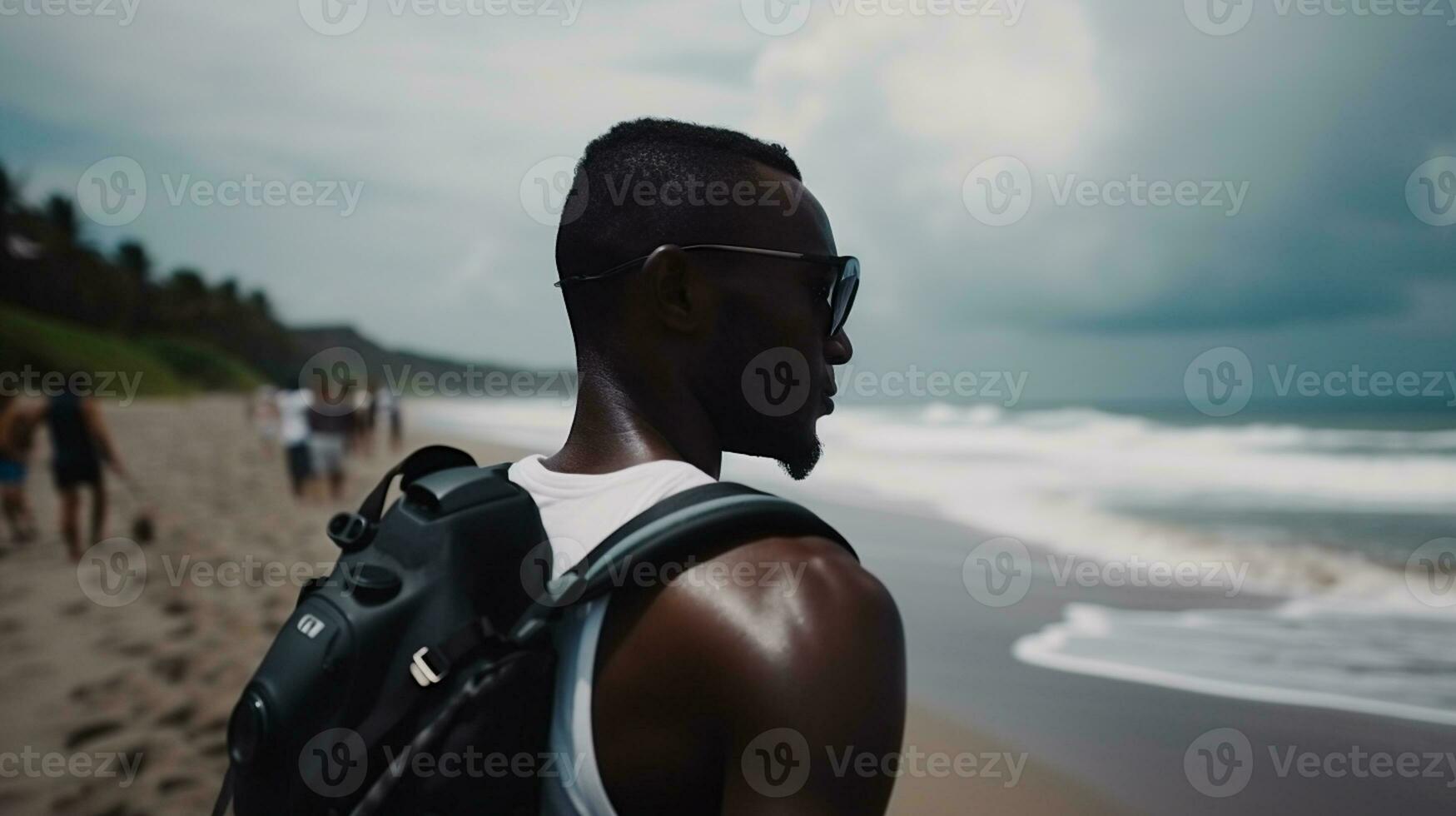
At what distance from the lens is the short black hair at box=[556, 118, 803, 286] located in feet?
4.71

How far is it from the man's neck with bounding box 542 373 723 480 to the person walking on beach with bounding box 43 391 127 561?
8.57 metres

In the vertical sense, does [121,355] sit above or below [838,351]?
below

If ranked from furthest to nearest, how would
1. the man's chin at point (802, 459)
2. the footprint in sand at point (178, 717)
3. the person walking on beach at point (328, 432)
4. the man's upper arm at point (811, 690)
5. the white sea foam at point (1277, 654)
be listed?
the person walking on beach at point (328, 432) → the white sea foam at point (1277, 654) → the footprint in sand at point (178, 717) → the man's chin at point (802, 459) → the man's upper arm at point (811, 690)

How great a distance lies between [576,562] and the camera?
1.22 m

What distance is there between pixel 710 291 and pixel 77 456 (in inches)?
366

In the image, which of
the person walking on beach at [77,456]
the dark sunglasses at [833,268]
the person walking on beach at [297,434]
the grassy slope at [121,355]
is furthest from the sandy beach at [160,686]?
the grassy slope at [121,355]

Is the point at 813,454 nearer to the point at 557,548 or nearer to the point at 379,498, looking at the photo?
the point at 557,548

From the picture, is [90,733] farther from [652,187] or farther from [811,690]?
[811,690]

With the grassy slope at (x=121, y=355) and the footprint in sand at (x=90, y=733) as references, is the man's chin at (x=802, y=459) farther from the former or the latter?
the grassy slope at (x=121, y=355)

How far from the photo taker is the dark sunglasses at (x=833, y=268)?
1.41 metres

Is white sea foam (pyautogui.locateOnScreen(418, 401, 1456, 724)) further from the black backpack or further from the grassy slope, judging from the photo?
the grassy slope

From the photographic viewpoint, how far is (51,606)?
6.95 metres

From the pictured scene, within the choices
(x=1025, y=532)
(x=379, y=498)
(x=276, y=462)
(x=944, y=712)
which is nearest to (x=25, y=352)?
(x=276, y=462)

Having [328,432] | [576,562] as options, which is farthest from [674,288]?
[328,432]
